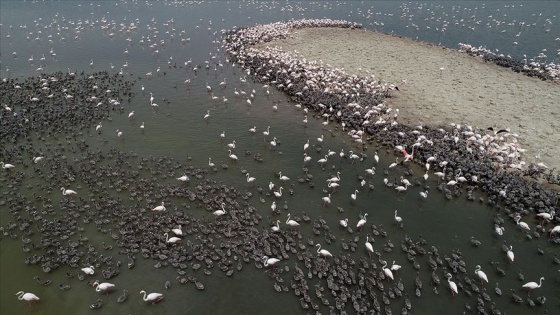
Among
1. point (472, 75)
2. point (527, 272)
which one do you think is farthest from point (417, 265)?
point (472, 75)

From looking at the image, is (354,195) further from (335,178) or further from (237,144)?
(237,144)

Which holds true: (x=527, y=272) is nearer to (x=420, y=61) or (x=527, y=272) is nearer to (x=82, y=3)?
(x=420, y=61)

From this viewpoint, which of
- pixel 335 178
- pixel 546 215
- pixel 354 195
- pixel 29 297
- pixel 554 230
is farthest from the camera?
pixel 335 178

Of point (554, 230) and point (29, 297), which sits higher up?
point (554, 230)

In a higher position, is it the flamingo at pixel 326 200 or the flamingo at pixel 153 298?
the flamingo at pixel 326 200

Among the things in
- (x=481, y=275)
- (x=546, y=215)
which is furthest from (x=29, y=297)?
(x=546, y=215)

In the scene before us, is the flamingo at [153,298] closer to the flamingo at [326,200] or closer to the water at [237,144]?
the water at [237,144]

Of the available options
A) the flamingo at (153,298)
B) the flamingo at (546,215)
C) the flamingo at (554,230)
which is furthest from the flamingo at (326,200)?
the flamingo at (554,230)
